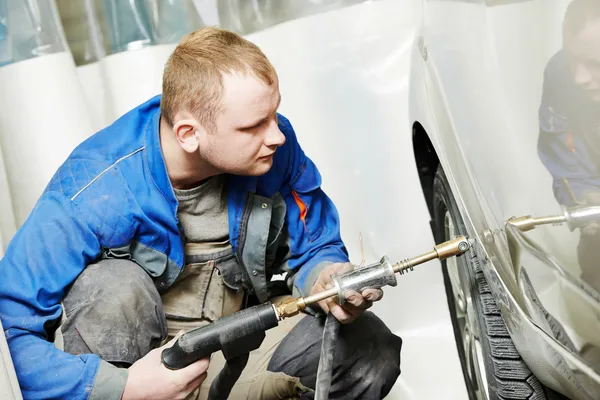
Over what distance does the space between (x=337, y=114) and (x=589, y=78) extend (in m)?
1.14

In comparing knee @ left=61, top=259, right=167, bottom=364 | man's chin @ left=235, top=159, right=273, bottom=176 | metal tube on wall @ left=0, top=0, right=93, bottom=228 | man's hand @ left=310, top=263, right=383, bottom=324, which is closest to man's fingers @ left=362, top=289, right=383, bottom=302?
man's hand @ left=310, top=263, right=383, bottom=324

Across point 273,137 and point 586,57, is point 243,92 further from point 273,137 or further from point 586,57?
point 586,57

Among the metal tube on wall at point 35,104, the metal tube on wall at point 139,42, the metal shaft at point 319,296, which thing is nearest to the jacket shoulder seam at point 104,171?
the metal shaft at point 319,296

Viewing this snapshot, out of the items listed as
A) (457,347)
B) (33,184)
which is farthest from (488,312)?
(33,184)

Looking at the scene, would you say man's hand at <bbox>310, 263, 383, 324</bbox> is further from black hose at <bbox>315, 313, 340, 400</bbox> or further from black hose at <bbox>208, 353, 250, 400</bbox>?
black hose at <bbox>208, 353, 250, 400</bbox>

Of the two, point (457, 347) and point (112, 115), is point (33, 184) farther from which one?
point (457, 347)

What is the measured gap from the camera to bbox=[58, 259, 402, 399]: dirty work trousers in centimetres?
102

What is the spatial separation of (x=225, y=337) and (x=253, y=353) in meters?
0.33

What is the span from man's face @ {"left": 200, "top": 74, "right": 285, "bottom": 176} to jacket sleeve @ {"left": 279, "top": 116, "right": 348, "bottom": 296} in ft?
0.53

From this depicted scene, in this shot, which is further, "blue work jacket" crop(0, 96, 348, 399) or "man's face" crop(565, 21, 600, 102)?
"blue work jacket" crop(0, 96, 348, 399)

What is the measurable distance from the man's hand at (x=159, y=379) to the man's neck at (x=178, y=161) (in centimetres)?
26

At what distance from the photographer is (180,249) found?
1.10 meters

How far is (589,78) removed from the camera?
0.64 metres

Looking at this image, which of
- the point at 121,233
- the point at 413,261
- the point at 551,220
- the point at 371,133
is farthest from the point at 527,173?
the point at 371,133
